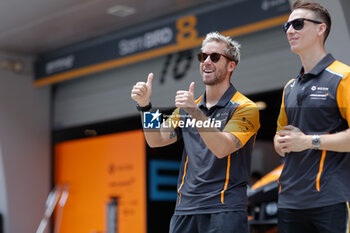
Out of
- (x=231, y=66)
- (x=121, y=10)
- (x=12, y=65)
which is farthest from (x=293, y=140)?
(x=12, y=65)

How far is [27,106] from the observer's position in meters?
12.2

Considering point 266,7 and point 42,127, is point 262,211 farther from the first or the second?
point 42,127

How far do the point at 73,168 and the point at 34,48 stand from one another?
8.71 ft

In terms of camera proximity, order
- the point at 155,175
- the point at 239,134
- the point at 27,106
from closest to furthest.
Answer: the point at 239,134 < the point at 155,175 < the point at 27,106

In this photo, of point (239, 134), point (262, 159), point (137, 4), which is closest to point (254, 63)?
point (137, 4)

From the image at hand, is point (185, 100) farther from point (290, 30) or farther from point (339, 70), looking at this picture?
point (339, 70)

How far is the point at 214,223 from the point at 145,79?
6591mm

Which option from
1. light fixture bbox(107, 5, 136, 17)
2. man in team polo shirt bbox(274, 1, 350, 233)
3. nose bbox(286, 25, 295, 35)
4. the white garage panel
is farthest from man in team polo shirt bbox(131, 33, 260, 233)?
light fixture bbox(107, 5, 136, 17)

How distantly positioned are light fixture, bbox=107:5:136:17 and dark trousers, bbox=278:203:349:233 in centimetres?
666

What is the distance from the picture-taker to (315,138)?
2.93 metres

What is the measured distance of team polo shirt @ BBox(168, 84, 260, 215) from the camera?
340 cm

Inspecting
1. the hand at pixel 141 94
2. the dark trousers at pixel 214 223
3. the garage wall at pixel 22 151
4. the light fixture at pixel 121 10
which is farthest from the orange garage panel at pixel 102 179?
the dark trousers at pixel 214 223

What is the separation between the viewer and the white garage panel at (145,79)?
8.61 m

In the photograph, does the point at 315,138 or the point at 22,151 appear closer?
the point at 315,138
